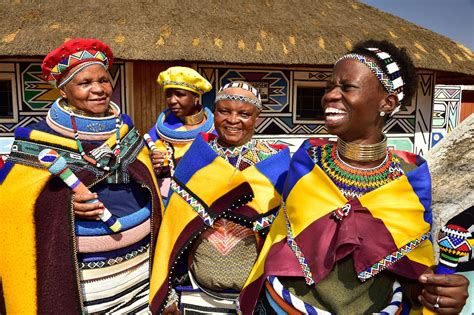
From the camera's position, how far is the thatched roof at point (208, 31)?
6.49 meters

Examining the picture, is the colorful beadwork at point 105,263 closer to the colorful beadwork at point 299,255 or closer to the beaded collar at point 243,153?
the beaded collar at point 243,153

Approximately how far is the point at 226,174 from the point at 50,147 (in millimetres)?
925

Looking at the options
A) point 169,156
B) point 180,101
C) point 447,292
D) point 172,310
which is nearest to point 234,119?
point 172,310

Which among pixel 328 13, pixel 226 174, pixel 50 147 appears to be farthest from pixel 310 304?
pixel 328 13

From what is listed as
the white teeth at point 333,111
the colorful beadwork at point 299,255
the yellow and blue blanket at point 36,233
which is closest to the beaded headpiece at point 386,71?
the white teeth at point 333,111

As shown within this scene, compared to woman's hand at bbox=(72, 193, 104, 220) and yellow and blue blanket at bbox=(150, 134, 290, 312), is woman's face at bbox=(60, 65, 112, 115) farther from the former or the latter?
yellow and blue blanket at bbox=(150, 134, 290, 312)

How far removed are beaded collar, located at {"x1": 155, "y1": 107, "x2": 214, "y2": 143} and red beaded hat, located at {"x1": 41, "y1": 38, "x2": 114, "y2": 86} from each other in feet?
4.45

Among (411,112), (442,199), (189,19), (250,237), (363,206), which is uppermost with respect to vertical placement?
(189,19)

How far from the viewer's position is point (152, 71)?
7.26 meters

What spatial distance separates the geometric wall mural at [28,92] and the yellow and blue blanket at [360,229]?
626cm

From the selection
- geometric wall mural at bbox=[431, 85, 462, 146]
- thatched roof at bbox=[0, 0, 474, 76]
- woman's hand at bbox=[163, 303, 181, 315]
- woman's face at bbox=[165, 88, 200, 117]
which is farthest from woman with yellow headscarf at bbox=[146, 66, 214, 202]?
geometric wall mural at bbox=[431, 85, 462, 146]

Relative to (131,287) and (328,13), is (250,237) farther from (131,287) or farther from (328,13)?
(328,13)

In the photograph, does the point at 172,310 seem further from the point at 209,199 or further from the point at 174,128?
the point at 174,128

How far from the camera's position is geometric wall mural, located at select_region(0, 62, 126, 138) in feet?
22.6
